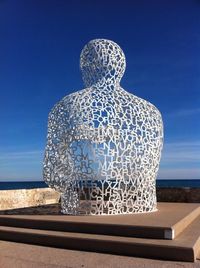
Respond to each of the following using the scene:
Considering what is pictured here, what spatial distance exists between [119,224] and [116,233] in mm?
169

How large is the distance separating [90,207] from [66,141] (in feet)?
4.98

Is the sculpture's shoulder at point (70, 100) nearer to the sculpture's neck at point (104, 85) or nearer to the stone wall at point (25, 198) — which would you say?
the sculpture's neck at point (104, 85)

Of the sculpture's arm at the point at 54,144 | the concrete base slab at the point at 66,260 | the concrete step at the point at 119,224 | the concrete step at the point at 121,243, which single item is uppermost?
the sculpture's arm at the point at 54,144

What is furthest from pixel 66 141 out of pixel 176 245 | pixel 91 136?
pixel 176 245

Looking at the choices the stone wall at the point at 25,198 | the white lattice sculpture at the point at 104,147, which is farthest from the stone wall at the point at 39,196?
the white lattice sculpture at the point at 104,147

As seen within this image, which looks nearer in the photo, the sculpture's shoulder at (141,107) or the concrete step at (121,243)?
the concrete step at (121,243)

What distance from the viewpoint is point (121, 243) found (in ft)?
22.3

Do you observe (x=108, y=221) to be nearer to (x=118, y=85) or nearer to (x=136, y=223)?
(x=136, y=223)

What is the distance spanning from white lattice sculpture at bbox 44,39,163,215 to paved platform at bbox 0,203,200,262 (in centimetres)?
56

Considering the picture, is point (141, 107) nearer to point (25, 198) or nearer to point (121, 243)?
point (121, 243)

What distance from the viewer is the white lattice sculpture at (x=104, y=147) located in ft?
28.2

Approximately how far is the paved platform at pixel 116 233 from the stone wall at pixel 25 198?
4473 mm

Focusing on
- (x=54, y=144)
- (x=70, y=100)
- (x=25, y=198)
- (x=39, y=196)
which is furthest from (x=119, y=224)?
(x=39, y=196)

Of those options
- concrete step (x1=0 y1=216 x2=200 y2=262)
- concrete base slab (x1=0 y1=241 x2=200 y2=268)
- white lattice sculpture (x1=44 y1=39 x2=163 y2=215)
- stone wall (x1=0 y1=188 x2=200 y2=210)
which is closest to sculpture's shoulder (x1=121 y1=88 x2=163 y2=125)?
white lattice sculpture (x1=44 y1=39 x2=163 y2=215)
